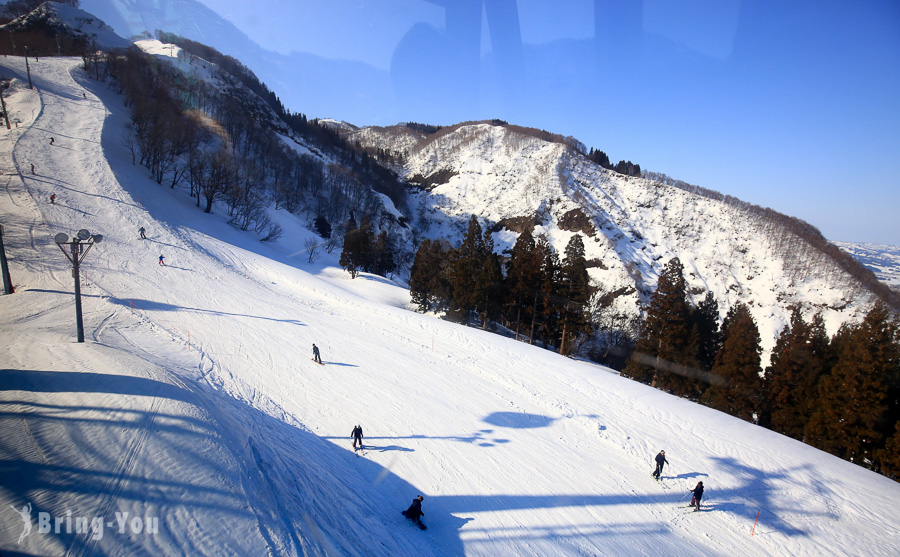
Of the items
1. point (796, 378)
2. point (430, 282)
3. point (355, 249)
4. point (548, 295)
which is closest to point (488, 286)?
point (548, 295)

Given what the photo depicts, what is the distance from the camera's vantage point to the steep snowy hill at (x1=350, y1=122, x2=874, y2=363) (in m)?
73.8

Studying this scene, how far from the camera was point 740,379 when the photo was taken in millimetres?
21656

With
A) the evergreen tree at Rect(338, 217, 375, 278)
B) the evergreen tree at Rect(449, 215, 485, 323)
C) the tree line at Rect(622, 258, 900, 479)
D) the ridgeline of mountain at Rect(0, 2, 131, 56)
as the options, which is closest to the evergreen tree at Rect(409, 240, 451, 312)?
A: the evergreen tree at Rect(449, 215, 485, 323)

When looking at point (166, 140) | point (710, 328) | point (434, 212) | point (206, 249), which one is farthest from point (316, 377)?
point (434, 212)

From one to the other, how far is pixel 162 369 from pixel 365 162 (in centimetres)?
11587

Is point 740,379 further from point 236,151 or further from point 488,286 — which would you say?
point 236,151

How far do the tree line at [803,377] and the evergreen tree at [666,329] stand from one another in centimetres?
6

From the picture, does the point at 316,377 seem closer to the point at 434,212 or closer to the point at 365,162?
the point at 434,212

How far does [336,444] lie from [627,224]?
4113 inches

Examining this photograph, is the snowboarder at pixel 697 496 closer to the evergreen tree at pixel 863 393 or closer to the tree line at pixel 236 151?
the evergreen tree at pixel 863 393

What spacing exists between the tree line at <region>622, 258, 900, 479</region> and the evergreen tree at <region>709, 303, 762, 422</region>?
51 mm

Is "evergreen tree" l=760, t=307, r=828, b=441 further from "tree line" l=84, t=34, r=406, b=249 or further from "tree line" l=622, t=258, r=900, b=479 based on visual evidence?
"tree line" l=84, t=34, r=406, b=249

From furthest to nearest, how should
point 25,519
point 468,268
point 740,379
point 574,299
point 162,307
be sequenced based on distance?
point 468,268 → point 574,299 → point 740,379 → point 162,307 → point 25,519

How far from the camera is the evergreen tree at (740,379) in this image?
A: 21.3 metres
